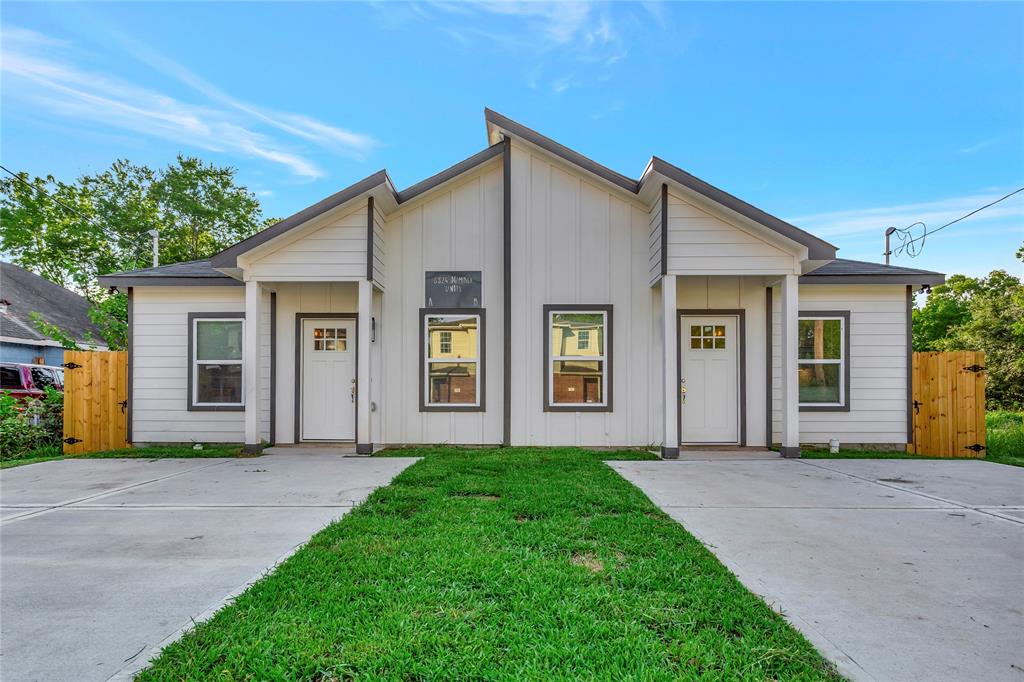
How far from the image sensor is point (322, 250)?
23.5 feet

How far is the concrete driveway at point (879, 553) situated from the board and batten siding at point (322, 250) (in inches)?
193

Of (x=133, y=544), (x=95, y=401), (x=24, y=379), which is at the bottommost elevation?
(x=133, y=544)

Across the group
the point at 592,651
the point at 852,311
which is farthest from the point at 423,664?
the point at 852,311

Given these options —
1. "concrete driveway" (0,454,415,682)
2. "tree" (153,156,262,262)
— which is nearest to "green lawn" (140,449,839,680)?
"concrete driveway" (0,454,415,682)

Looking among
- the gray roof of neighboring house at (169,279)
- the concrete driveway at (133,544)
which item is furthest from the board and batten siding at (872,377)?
the gray roof of neighboring house at (169,279)

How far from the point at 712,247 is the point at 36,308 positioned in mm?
23292

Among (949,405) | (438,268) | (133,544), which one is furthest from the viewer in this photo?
(438,268)

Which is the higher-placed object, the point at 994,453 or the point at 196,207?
the point at 196,207

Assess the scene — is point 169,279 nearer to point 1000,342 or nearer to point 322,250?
point 322,250

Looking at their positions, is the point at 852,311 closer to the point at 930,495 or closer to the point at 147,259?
the point at 930,495

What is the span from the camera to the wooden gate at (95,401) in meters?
7.79

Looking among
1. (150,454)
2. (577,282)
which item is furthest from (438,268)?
(150,454)

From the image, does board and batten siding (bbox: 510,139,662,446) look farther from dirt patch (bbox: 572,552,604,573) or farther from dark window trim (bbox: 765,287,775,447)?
dirt patch (bbox: 572,552,604,573)

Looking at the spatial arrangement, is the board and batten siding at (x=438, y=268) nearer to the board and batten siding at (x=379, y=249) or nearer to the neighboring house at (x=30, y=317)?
the board and batten siding at (x=379, y=249)
